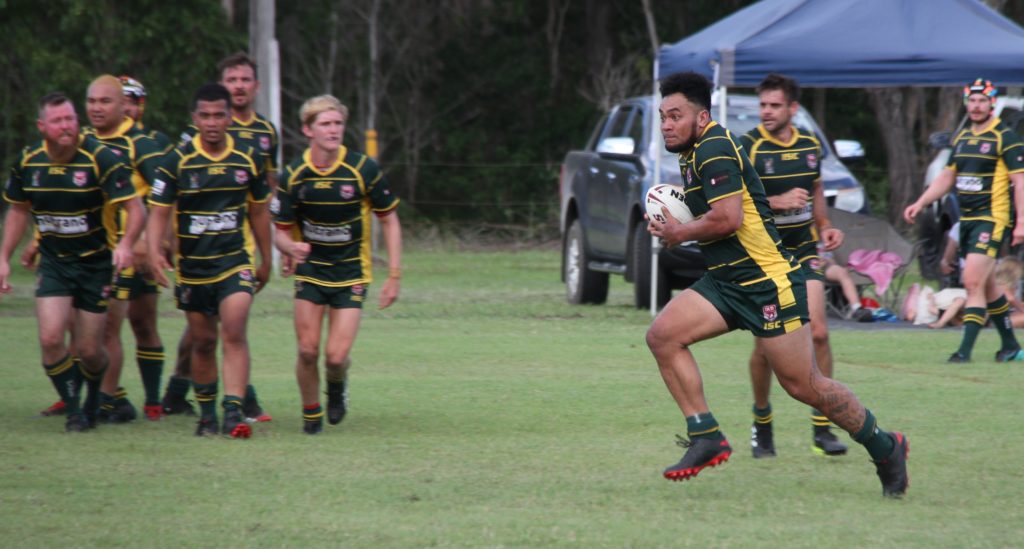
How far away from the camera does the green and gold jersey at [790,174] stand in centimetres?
775

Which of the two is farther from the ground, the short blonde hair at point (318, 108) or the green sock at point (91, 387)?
the short blonde hair at point (318, 108)

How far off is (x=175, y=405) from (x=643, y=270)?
22.0 ft

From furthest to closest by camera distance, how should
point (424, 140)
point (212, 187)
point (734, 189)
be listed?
point (424, 140) < point (212, 187) < point (734, 189)

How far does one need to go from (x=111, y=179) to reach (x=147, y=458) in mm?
1620

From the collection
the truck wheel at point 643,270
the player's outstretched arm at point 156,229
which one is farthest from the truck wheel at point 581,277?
the player's outstretched arm at point 156,229

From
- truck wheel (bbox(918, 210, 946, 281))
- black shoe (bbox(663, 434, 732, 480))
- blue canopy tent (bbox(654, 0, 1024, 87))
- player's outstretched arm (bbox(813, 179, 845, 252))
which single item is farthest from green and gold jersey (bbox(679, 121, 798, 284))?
truck wheel (bbox(918, 210, 946, 281))

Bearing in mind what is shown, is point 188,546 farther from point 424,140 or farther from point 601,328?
point 424,140

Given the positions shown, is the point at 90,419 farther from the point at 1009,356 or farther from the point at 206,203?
the point at 1009,356

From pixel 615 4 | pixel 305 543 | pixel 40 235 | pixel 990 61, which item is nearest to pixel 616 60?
pixel 615 4

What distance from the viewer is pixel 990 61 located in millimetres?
13688

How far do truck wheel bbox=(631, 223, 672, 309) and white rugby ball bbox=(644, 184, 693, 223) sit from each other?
8029 mm

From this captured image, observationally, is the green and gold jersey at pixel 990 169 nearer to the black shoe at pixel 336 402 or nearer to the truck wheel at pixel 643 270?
the truck wheel at pixel 643 270

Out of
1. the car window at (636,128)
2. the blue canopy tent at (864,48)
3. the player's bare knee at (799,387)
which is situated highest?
the blue canopy tent at (864,48)

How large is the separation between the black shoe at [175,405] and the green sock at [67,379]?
0.78 m
